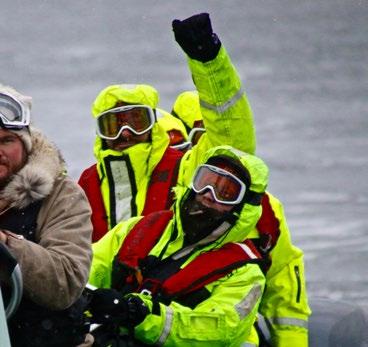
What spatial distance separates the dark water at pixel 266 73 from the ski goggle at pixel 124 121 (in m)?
4.08

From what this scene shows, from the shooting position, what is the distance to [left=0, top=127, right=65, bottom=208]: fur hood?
12.3ft

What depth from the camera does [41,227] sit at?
3805 mm

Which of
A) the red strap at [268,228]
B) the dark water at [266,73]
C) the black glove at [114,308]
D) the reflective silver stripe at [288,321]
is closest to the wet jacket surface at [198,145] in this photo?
the red strap at [268,228]

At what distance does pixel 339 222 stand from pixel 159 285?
617 cm

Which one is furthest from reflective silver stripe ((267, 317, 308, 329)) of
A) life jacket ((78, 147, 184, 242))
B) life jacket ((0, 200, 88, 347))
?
life jacket ((0, 200, 88, 347))

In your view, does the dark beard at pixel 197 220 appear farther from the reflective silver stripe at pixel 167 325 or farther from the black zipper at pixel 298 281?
the black zipper at pixel 298 281

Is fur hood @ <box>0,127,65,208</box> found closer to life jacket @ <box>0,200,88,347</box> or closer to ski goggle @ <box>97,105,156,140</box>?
life jacket @ <box>0,200,88,347</box>

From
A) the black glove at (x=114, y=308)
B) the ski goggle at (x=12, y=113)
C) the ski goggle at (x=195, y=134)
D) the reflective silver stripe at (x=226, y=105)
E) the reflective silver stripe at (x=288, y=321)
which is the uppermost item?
the ski goggle at (x=12, y=113)

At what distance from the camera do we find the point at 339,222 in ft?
36.2

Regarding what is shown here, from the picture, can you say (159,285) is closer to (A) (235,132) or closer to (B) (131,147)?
(A) (235,132)

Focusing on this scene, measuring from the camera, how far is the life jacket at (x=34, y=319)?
370cm

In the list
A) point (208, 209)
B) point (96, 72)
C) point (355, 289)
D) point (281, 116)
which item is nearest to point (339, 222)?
point (355, 289)

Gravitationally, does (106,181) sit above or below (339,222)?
above

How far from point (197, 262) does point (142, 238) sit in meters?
0.19
